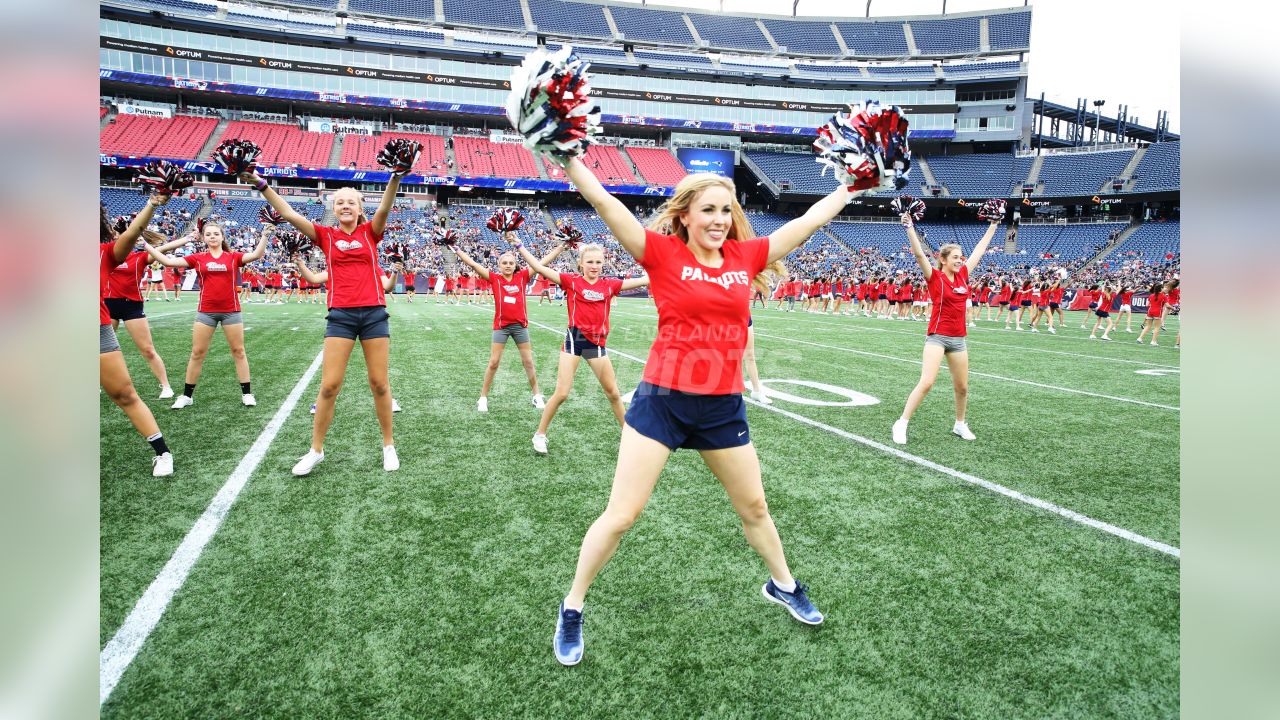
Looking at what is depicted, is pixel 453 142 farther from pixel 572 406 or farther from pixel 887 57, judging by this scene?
pixel 572 406

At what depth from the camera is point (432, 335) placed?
16547 millimetres

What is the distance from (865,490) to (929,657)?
2.27 meters

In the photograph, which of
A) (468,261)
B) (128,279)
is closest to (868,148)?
(468,261)

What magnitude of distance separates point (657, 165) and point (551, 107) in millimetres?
59996

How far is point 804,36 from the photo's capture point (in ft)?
222

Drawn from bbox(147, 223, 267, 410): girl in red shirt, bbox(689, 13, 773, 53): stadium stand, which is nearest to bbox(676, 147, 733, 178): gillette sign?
bbox(689, 13, 773, 53): stadium stand

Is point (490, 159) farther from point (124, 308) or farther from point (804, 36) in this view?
point (124, 308)

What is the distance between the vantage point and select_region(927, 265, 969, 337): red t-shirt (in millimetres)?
6422

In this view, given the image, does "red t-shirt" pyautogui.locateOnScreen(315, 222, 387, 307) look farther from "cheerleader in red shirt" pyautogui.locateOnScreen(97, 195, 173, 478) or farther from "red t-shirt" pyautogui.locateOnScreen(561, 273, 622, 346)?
"red t-shirt" pyautogui.locateOnScreen(561, 273, 622, 346)

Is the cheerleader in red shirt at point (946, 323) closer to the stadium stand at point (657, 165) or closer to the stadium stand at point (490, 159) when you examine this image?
the stadium stand at point (657, 165)

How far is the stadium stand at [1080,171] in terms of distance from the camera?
5112cm

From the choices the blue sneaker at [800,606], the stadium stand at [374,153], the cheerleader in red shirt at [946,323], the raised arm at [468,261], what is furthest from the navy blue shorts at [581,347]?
the stadium stand at [374,153]

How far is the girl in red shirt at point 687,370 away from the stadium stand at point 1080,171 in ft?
199
